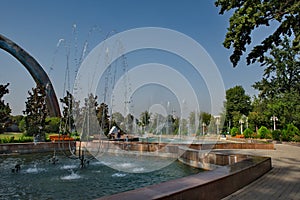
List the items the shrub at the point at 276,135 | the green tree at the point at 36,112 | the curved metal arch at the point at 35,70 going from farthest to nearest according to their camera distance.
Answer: the curved metal arch at the point at 35,70, the shrub at the point at 276,135, the green tree at the point at 36,112

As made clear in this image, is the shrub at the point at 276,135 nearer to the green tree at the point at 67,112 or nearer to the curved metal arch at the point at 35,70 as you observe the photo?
the green tree at the point at 67,112

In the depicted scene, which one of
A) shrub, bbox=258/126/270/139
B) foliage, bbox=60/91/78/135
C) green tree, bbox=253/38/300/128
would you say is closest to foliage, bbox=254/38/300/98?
green tree, bbox=253/38/300/128

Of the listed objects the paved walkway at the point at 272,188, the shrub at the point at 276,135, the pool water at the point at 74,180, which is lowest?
the pool water at the point at 74,180

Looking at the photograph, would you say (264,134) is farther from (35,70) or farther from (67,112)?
(35,70)

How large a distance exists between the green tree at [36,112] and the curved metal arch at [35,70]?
662 inches

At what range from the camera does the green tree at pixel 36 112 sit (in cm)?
2252

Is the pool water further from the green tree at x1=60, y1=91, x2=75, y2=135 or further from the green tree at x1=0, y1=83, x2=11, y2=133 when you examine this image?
the green tree at x1=60, y1=91, x2=75, y2=135

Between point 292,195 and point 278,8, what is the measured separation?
18.1 ft

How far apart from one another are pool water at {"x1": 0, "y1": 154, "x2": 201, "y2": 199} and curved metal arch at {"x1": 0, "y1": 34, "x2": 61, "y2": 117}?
3101 centimetres

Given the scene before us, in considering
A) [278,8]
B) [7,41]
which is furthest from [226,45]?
[7,41]

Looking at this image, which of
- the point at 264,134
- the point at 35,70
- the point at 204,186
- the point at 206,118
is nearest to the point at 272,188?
the point at 204,186

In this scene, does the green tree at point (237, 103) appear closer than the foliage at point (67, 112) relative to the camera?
No

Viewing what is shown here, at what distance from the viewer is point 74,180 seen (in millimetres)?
8586

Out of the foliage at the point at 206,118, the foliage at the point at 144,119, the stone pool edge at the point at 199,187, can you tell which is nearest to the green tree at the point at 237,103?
the foliage at the point at 206,118
